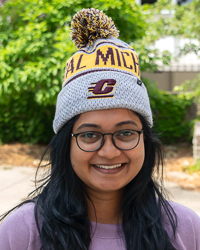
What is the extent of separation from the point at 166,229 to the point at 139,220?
13 cm

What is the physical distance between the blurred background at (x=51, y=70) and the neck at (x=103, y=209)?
10.1 feet

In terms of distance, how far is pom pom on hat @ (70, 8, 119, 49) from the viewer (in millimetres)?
1523

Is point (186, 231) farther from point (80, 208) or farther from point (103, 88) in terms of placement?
point (103, 88)

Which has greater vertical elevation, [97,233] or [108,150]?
[108,150]

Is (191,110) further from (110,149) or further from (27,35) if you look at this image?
(110,149)

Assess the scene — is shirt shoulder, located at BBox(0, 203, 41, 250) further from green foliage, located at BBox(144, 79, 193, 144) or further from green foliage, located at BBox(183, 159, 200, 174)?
green foliage, located at BBox(144, 79, 193, 144)

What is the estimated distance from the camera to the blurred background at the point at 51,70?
514cm

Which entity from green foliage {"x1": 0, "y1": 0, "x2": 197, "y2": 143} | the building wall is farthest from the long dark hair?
the building wall

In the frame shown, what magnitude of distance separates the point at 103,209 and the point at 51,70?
12.4ft

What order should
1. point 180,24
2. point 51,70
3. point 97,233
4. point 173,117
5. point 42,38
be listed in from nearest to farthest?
1. point 97,233
2. point 51,70
3. point 42,38
4. point 180,24
5. point 173,117

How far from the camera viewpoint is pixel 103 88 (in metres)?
1.40

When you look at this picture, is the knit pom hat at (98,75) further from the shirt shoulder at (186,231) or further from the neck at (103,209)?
the shirt shoulder at (186,231)

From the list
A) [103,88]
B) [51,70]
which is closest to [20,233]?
[103,88]

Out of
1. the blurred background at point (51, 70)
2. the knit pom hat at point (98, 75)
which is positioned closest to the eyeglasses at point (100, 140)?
the knit pom hat at point (98, 75)
